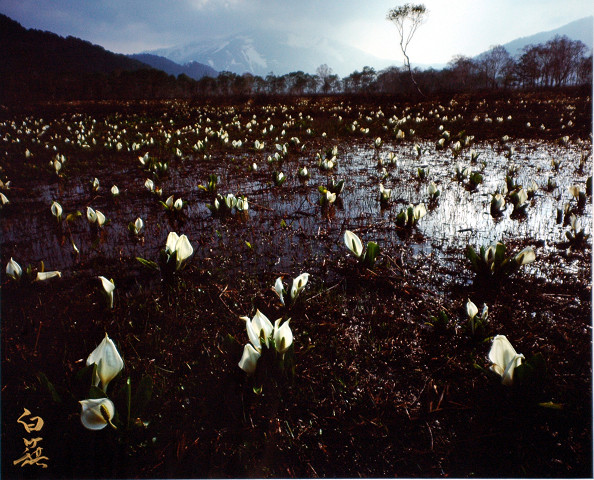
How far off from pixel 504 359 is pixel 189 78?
181ft

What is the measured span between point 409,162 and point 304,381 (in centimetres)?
564

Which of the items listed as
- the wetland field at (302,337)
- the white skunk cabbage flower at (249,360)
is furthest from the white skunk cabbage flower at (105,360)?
the white skunk cabbage flower at (249,360)

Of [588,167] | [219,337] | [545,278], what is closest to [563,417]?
[545,278]

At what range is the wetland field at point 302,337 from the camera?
1.19 metres

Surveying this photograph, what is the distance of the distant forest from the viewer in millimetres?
22750

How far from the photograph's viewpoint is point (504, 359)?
1.29m

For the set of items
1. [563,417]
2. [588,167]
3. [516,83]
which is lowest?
[563,417]

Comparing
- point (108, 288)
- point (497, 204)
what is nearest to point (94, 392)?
point (108, 288)

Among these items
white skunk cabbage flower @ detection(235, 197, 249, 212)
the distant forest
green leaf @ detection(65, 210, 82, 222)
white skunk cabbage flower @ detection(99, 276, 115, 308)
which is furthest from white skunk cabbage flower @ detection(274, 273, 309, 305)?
the distant forest

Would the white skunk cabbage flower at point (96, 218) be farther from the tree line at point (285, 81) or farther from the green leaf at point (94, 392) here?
the tree line at point (285, 81)

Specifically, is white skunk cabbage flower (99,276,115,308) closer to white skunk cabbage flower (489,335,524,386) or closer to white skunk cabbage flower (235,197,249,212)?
white skunk cabbage flower (235,197,249,212)

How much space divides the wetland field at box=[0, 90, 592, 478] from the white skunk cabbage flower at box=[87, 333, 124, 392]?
0.01m

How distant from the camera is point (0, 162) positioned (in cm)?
669

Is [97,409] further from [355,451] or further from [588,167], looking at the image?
[588,167]
